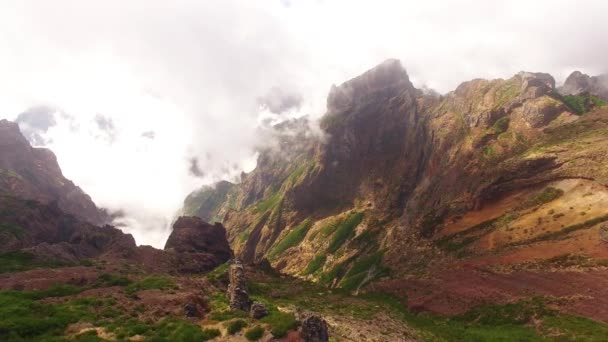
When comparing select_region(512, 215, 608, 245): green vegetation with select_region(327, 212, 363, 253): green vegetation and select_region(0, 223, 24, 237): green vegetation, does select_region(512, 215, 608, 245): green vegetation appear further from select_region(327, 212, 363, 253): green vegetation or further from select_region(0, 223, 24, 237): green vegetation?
select_region(0, 223, 24, 237): green vegetation

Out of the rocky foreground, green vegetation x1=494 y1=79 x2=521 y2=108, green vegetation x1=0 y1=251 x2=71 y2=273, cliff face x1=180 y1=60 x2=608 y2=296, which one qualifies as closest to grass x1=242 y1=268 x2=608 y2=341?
the rocky foreground

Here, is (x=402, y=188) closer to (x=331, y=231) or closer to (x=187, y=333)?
(x=331, y=231)

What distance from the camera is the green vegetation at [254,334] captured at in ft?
92.6

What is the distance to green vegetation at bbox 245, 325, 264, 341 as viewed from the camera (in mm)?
28219

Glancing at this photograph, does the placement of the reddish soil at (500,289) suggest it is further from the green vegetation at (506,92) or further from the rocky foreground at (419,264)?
the green vegetation at (506,92)

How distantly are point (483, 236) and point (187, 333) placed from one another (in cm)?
8134

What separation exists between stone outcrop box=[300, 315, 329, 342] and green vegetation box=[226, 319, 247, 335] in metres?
4.44

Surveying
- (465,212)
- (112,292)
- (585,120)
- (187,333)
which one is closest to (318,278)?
(465,212)

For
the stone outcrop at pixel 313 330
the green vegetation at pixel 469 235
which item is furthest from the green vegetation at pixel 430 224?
the stone outcrop at pixel 313 330

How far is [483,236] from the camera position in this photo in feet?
311

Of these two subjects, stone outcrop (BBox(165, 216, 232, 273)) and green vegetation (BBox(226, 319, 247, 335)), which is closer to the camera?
green vegetation (BBox(226, 319, 247, 335))

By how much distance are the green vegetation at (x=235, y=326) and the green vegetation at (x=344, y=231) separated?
148231 mm

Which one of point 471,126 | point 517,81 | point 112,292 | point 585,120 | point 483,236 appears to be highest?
point 517,81

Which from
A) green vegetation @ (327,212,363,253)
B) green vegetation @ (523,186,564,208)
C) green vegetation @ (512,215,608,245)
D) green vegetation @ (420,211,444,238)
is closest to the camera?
green vegetation @ (512,215,608,245)
